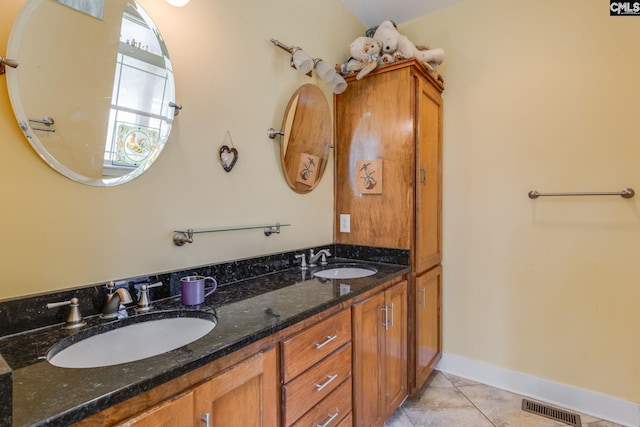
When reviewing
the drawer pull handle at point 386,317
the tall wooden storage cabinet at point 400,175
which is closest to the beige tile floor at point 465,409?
the tall wooden storage cabinet at point 400,175

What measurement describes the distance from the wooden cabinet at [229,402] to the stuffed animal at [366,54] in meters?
1.69

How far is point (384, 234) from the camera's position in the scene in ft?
6.48

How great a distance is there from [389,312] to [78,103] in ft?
5.05

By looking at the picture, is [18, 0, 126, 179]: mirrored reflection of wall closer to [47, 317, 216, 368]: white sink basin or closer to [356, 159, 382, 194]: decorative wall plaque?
[47, 317, 216, 368]: white sink basin

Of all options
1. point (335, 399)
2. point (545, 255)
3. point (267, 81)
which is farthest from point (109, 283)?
point (545, 255)

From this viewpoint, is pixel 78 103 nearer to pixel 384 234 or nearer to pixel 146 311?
pixel 146 311

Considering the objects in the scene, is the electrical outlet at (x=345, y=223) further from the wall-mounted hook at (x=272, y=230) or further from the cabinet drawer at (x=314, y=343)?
the cabinet drawer at (x=314, y=343)

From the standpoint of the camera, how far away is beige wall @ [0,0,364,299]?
882 millimetres

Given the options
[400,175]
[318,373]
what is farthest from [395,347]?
[400,175]

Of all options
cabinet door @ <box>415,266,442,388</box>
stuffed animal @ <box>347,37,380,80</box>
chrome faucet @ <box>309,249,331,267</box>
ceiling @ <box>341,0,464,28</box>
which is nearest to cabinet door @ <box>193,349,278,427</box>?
chrome faucet @ <box>309,249,331,267</box>

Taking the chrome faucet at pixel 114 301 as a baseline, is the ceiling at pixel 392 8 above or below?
above

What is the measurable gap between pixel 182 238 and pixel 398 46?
1.76m

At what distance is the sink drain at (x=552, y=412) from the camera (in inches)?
69.3

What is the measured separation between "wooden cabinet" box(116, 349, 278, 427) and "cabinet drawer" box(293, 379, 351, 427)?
187 mm
